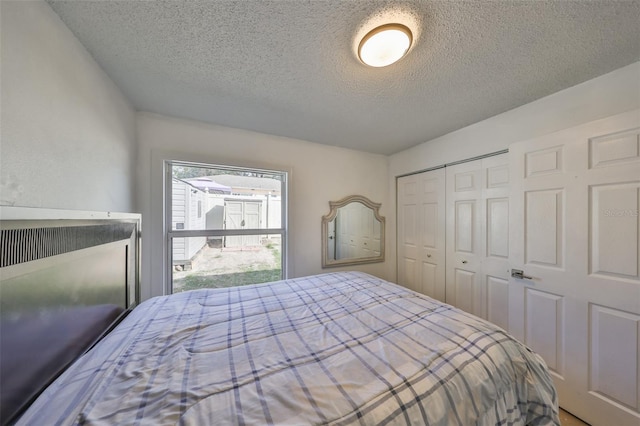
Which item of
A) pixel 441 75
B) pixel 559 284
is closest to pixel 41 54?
pixel 441 75

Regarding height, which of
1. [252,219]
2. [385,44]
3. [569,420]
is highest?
[385,44]

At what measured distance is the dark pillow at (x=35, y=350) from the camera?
57cm

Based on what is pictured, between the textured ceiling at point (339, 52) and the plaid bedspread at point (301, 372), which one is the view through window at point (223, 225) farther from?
the plaid bedspread at point (301, 372)

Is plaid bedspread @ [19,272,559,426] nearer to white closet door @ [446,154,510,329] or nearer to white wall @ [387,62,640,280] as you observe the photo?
white closet door @ [446,154,510,329]

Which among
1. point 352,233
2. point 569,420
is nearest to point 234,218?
point 352,233

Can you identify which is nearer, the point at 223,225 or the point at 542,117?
the point at 542,117

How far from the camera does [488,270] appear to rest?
1.99 metres

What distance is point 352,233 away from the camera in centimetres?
290

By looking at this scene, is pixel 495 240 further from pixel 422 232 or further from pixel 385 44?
pixel 385 44

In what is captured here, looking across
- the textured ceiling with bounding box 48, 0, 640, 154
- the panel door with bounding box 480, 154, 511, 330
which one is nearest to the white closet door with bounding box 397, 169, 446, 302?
the panel door with bounding box 480, 154, 511, 330

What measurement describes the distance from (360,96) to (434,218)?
1.73m

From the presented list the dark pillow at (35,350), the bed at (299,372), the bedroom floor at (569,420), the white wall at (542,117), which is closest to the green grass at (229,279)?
the bed at (299,372)

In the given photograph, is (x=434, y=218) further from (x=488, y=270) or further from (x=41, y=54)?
(x=41, y=54)

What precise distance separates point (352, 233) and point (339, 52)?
2.13 metres
